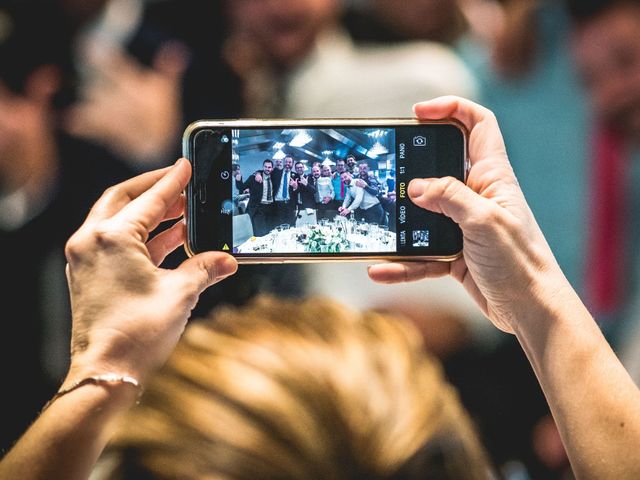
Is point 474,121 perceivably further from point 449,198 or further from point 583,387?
point 583,387

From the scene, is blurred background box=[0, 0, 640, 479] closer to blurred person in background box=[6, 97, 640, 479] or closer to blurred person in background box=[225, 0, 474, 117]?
blurred person in background box=[225, 0, 474, 117]

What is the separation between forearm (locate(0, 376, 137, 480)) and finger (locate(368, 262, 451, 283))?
0.84ft

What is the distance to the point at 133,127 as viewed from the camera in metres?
1.18

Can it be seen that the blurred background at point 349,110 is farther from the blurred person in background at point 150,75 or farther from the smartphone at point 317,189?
the smartphone at point 317,189

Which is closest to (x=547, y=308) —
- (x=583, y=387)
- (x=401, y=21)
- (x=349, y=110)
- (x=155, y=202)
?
(x=583, y=387)

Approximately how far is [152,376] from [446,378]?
0.71m

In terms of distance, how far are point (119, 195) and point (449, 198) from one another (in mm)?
271

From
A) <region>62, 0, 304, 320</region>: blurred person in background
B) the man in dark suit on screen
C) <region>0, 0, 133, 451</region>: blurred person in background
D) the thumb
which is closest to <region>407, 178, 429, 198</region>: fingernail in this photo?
the thumb

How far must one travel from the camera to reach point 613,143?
1.25m

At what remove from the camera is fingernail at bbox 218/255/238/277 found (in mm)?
639

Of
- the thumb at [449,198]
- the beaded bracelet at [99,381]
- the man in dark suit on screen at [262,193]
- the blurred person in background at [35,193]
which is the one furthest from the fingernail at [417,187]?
the blurred person in background at [35,193]

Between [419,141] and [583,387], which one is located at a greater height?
[419,141]

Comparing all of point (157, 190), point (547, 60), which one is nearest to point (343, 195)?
point (157, 190)

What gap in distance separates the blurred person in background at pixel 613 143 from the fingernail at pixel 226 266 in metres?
0.79
